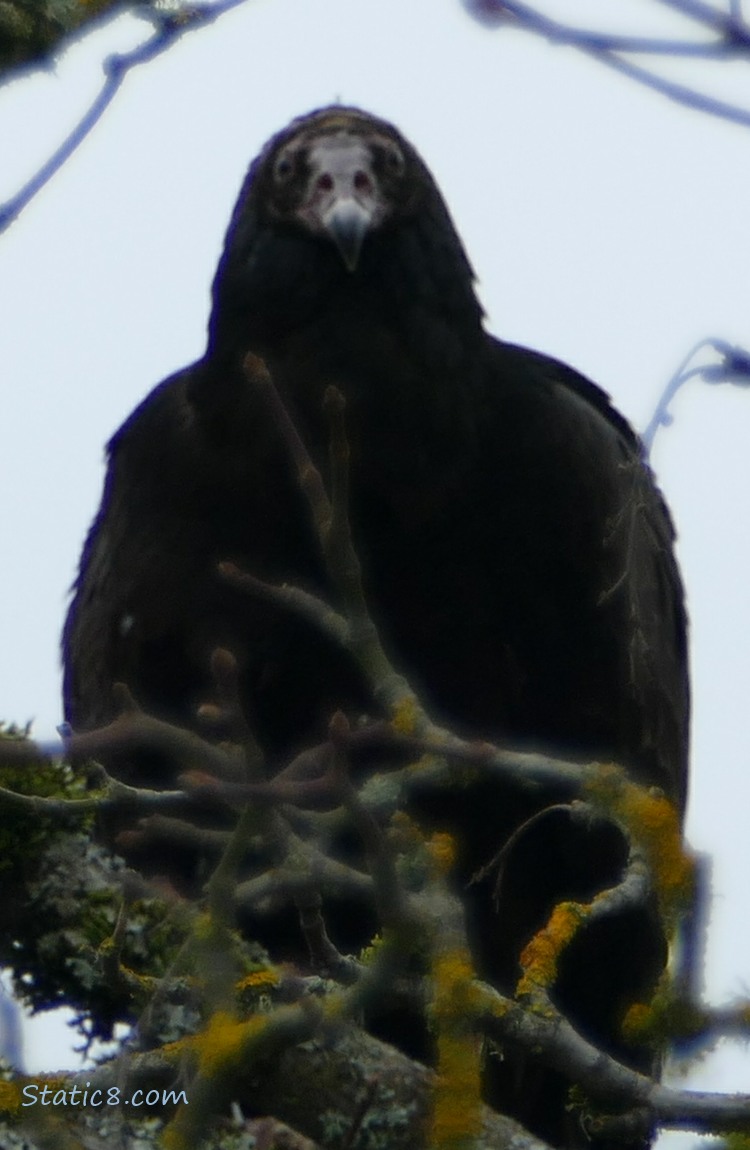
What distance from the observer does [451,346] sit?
4941 mm

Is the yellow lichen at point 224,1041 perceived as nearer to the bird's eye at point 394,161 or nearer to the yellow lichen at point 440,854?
the yellow lichen at point 440,854

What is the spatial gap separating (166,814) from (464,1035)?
2304 mm

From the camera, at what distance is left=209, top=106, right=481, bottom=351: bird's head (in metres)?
4.82

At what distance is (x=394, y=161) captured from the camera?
16.2 ft

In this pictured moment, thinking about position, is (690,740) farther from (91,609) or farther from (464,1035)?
(464,1035)

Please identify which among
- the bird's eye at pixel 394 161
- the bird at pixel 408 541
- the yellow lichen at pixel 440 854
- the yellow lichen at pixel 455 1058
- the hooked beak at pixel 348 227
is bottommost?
the yellow lichen at pixel 455 1058

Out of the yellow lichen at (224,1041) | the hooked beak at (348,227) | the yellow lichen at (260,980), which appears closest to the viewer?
the yellow lichen at (224,1041)

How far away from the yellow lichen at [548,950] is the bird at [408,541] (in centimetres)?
167

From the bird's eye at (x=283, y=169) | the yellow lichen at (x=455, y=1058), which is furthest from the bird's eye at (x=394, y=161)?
the yellow lichen at (x=455, y=1058)

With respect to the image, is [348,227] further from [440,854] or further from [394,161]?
[440,854]

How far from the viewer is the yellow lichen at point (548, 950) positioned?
110 inches

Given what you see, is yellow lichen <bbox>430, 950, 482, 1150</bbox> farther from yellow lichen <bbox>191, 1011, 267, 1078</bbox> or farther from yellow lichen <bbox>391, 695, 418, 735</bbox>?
yellow lichen <bbox>391, 695, 418, 735</bbox>

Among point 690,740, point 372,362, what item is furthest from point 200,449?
point 690,740

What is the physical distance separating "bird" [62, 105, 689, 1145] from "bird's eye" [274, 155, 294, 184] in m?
0.01
